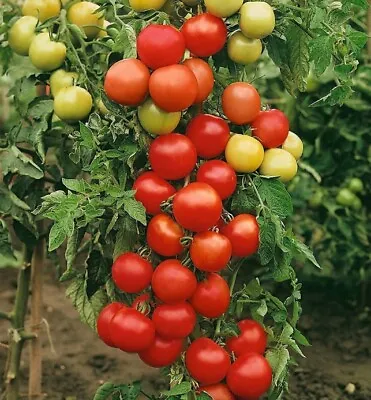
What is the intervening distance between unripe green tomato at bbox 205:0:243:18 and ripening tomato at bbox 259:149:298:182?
286mm

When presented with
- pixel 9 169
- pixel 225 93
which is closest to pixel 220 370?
pixel 225 93

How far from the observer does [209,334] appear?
1.67 meters

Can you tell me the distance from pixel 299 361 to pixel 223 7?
6.01ft

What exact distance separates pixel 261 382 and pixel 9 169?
81 cm

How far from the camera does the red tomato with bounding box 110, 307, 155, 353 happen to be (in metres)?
1.51

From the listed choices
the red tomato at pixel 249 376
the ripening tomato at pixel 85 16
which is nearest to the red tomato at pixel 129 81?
the ripening tomato at pixel 85 16

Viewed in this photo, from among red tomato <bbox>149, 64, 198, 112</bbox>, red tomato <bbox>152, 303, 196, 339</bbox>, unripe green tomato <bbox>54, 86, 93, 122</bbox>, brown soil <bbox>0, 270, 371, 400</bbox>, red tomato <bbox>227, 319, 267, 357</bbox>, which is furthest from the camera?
brown soil <bbox>0, 270, 371, 400</bbox>

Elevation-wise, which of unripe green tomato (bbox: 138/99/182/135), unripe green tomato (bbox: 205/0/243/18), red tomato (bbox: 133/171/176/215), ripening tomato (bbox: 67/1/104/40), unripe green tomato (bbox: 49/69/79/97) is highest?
unripe green tomato (bbox: 205/0/243/18)

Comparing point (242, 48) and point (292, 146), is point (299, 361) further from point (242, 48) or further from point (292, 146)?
point (242, 48)

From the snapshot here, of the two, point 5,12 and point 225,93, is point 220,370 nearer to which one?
point 225,93

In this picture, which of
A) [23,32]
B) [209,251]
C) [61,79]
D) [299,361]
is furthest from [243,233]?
[299,361]

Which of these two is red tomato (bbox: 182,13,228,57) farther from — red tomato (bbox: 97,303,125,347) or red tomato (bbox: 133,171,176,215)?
red tomato (bbox: 97,303,125,347)

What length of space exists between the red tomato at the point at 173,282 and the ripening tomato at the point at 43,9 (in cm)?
76

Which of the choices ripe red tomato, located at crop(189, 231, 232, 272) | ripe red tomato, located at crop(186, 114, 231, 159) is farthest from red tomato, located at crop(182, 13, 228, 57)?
ripe red tomato, located at crop(189, 231, 232, 272)
